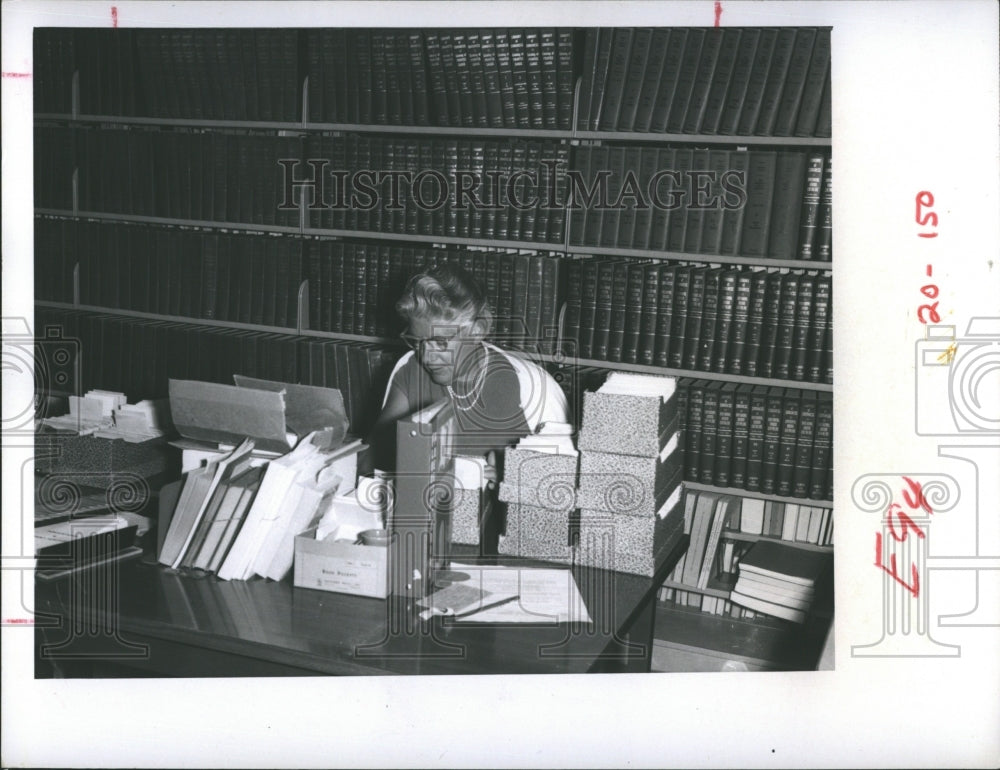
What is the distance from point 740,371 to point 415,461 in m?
1.32

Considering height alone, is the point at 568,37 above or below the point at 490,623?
above

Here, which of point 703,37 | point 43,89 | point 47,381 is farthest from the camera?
point 43,89

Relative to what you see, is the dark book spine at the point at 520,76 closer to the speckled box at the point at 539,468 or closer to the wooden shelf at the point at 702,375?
the wooden shelf at the point at 702,375

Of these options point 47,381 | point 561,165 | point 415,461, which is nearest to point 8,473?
point 47,381

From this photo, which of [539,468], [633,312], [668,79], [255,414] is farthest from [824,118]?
[255,414]

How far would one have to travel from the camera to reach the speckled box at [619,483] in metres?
1.86

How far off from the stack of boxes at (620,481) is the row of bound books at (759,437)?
0.76 metres

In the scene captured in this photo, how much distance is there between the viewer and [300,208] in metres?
3.01

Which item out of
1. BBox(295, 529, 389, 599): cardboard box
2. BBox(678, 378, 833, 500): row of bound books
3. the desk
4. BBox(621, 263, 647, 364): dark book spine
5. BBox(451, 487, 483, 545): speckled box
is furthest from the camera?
BBox(621, 263, 647, 364): dark book spine

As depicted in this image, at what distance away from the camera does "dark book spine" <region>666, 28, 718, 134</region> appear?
2459 mm

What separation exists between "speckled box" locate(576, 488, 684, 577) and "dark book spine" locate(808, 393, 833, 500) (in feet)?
3.04

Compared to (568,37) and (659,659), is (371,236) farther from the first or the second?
(659,659)

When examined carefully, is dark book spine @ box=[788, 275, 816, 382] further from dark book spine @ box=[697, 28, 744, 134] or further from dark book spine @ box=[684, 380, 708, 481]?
dark book spine @ box=[697, 28, 744, 134]

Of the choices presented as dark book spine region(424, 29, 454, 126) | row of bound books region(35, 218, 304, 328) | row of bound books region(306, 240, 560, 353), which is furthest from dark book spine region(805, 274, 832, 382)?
row of bound books region(35, 218, 304, 328)
